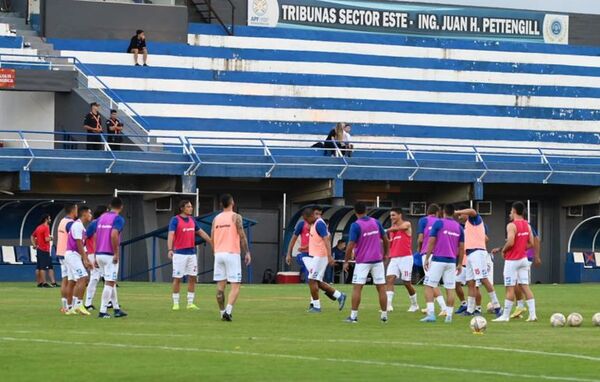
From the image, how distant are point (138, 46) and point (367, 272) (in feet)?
95.7

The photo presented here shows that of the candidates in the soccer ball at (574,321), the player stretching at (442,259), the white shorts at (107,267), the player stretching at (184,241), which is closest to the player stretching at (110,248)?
the white shorts at (107,267)

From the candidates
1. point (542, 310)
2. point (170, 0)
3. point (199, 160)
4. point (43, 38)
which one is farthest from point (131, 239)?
point (542, 310)

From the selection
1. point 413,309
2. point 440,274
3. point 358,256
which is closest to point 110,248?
point 358,256

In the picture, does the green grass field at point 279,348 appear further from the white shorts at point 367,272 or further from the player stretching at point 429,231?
the white shorts at point 367,272

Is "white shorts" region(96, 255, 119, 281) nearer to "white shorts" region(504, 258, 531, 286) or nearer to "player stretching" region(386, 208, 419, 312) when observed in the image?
"player stretching" region(386, 208, 419, 312)

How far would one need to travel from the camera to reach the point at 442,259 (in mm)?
23578

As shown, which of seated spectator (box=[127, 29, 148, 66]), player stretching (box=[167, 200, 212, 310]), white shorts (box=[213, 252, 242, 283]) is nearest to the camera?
white shorts (box=[213, 252, 242, 283])

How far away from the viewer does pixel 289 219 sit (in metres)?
50.1

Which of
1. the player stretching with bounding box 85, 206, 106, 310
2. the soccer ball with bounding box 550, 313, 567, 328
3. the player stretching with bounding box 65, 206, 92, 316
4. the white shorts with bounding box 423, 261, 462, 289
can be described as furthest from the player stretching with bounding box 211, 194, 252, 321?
the soccer ball with bounding box 550, 313, 567, 328

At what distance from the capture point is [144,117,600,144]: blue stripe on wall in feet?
168

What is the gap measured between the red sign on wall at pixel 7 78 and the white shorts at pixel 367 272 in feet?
84.7

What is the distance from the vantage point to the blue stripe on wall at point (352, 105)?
51.2 meters

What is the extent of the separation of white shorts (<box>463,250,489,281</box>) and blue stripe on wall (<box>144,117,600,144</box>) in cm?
2594

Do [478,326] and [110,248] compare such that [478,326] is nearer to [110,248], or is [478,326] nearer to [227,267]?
[227,267]
